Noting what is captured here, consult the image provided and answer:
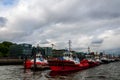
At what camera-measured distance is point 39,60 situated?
71562mm

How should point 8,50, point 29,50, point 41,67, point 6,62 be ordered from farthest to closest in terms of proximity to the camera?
point 29,50, point 8,50, point 6,62, point 41,67

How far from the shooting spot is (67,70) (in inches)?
2469

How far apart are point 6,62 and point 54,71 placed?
171 feet

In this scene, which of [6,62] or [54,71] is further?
[6,62]

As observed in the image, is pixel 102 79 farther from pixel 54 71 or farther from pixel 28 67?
pixel 28 67

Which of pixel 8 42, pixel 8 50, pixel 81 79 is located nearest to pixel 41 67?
pixel 81 79

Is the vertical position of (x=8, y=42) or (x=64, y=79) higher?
(x=8, y=42)

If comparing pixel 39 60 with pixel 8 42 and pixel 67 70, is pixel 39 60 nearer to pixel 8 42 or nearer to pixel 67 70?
pixel 67 70

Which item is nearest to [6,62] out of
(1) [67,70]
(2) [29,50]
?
(1) [67,70]

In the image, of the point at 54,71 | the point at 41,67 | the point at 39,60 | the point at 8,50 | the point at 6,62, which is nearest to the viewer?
the point at 54,71

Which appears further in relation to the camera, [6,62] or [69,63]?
[6,62]

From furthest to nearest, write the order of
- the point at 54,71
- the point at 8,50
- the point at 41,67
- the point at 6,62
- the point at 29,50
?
the point at 29,50
the point at 8,50
the point at 6,62
the point at 41,67
the point at 54,71

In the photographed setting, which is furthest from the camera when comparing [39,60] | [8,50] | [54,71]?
[8,50]

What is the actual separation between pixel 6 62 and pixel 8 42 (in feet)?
276
